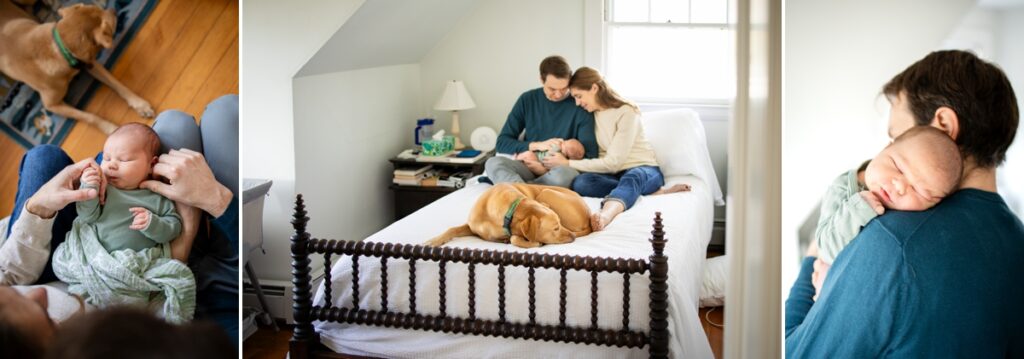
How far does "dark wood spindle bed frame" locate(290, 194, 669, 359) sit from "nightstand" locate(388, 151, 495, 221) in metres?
0.46

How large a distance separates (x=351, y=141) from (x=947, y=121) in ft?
6.26

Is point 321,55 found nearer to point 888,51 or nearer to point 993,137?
point 888,51

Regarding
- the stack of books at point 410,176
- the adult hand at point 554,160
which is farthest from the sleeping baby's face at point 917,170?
Result: the stack of books at point 410,176

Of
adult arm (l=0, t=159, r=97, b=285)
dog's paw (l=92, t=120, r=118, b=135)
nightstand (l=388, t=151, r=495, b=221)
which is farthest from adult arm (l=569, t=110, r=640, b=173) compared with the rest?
adult arm (l=0, t=159, r=97, b=285)

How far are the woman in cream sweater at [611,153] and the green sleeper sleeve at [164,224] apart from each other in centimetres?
118

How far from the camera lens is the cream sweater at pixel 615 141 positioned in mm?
2984

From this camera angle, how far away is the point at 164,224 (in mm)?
2484

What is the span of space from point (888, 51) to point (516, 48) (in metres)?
1.39

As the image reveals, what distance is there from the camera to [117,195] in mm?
2455

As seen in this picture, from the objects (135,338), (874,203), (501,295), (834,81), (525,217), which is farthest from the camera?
(525,217)

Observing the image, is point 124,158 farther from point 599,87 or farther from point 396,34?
point 599,87

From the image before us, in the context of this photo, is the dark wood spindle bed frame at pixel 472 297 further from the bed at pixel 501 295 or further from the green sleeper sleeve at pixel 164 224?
the green sleeper sleeve at pixel 164 224

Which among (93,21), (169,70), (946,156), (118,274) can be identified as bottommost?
(118,274)

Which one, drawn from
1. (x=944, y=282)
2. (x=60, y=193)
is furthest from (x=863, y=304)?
(x=60, y=193)
